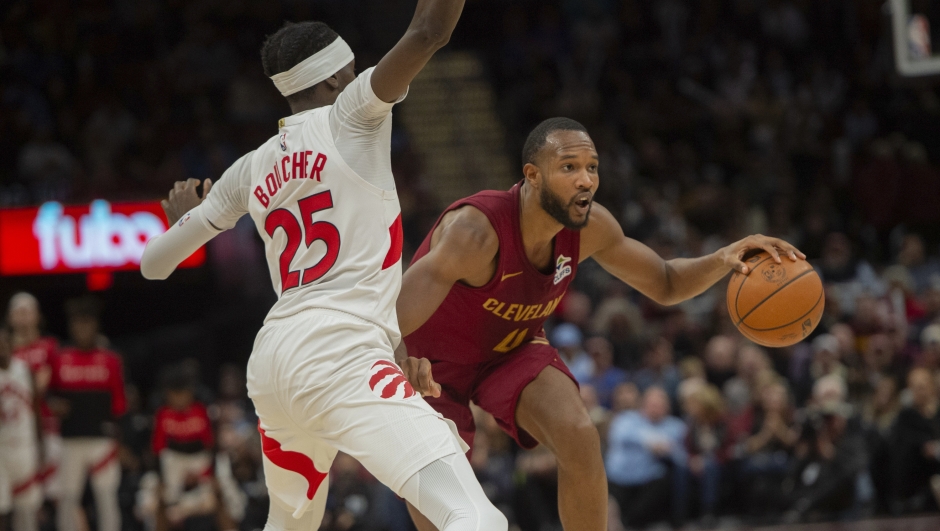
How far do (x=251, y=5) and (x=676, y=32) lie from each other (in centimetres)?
613

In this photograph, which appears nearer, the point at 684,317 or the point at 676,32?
the point at 684,317

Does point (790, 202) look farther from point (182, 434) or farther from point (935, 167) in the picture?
point (182, 434)

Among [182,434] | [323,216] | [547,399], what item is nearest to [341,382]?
[323,216]

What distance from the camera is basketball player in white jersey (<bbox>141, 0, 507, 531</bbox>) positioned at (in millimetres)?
3299

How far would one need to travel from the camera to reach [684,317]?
1146 cm

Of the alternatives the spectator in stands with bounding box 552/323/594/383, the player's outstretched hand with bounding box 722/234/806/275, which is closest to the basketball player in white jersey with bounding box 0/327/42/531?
the spectator in stands with bounding box 552/323/594/383

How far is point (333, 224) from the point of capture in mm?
3508

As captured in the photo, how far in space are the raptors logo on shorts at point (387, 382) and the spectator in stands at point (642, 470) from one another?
6.33 meters

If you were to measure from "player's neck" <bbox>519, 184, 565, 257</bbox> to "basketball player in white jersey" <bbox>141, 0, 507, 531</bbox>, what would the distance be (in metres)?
1.06

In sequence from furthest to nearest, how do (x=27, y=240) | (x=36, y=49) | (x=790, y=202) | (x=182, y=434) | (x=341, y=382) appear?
(x=36, y=49) → (x=790, y=202) → (x=27, y=240) → (x=182, y=434) → (x=341, y=382)

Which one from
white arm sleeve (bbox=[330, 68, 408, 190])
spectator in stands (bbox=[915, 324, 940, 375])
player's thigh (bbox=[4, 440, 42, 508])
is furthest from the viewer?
spectator in stands (bbox=[915, 324, 940, 375])

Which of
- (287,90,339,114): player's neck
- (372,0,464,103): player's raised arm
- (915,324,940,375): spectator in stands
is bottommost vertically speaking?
(915,324,940,375): spectator in stands

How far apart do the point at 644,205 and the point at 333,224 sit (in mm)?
9910

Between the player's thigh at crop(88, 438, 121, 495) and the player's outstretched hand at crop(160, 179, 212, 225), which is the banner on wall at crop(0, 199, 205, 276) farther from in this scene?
the player's outstretched hand at crop(160, 179, 212, 225)
